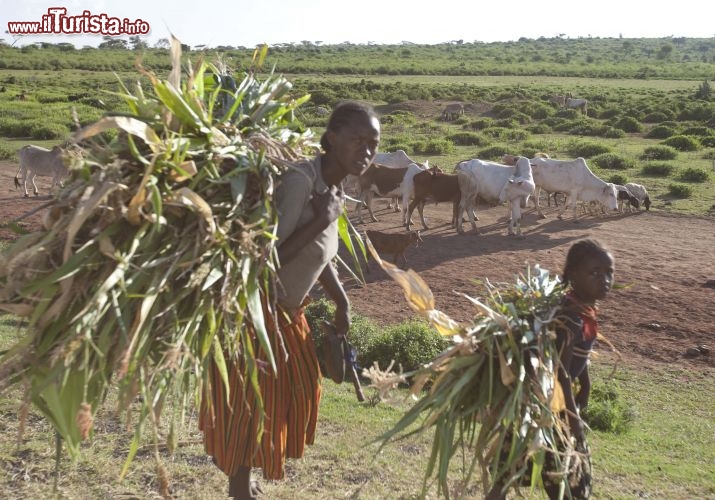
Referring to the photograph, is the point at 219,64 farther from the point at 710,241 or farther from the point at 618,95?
the point at 618,95

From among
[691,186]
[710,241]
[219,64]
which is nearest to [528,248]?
[710,241]

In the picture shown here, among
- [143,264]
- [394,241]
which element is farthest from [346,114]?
[394,241]

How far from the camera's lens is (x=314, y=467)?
150 inches

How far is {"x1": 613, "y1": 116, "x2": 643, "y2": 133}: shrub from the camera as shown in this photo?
24141 millimetres

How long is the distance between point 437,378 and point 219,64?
1.58 m

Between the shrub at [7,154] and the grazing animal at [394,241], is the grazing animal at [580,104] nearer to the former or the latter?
the shrub at [7,154]

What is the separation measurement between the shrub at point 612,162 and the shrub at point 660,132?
581 centimetres

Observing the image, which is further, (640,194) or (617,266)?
(640,194)

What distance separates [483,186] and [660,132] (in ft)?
44.6

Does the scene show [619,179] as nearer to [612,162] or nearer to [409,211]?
[612,162]

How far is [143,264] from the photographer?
233cm

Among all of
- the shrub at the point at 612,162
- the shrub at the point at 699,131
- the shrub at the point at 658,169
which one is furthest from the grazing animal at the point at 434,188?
the shrub at the point at 699,131

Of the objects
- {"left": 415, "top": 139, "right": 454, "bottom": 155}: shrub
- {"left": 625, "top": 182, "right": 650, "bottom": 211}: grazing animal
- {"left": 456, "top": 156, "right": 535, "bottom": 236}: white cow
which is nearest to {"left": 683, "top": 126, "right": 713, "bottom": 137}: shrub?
{"left": 415, "top": 139, "right": 454, "bottom": 155}: shrub

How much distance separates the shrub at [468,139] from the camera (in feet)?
68.3
